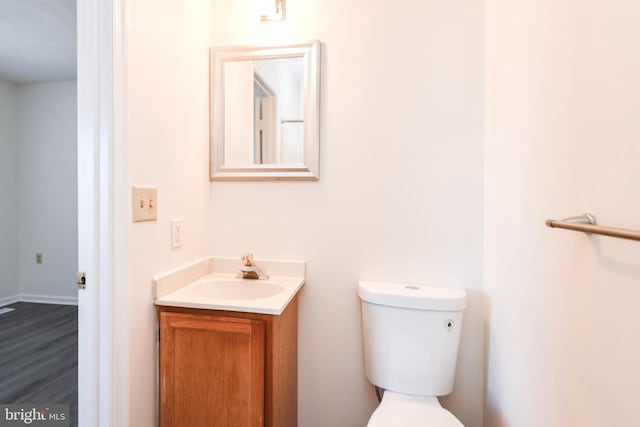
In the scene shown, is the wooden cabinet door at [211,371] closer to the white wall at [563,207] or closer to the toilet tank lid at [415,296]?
the toilet tank lid at [415,296]

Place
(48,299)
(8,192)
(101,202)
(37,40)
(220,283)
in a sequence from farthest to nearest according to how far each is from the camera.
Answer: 1. (48,299)
2. (8,192)
3. (37,40)
4. (220,283)
5. (101,202)

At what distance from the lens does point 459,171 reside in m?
1.34

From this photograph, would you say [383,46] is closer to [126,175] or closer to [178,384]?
[126,175]

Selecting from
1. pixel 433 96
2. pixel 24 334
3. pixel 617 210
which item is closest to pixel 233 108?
pixel 433 96

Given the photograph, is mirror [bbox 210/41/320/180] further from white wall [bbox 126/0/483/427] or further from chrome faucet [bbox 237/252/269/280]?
chrome faucet [bbox 237/252/269/280]

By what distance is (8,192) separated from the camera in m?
3.21

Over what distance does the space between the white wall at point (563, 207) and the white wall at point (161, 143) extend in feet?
4.30

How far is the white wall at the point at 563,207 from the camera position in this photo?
0.58 m

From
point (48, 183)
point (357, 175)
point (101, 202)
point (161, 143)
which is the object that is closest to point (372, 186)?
point (357, 175)

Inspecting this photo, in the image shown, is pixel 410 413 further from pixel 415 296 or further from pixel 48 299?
pixel 48 299

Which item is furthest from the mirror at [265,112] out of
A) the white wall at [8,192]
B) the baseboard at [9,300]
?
the baseboard at [9,300]

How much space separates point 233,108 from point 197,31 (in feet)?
1.23

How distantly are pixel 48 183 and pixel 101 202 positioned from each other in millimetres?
3263

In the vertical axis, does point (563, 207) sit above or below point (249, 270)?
above
